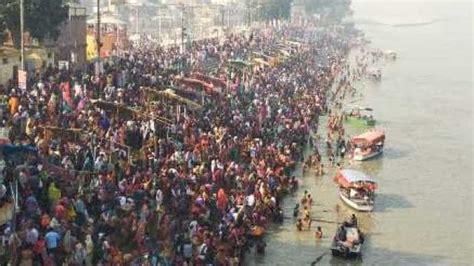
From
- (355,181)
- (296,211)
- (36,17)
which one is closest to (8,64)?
(36,17)

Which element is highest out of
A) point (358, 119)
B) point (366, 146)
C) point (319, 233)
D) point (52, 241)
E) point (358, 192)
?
point (52, 241)

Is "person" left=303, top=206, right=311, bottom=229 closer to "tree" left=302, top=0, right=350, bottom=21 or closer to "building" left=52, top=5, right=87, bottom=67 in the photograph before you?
"building" left=52, top=5, right=87, bottom=67

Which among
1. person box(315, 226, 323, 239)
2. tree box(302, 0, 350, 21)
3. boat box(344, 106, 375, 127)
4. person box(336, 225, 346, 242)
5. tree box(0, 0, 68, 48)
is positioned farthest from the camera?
tree box(302, 0, 350, 21)

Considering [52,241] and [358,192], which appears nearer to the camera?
[52,241]

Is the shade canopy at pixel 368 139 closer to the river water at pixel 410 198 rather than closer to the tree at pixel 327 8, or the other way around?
the river water at pixel 410 198

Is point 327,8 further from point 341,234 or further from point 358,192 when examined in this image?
point 341,234

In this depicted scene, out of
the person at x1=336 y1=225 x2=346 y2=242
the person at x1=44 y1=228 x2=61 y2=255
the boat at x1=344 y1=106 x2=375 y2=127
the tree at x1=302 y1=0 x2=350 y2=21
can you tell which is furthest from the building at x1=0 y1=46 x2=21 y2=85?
the tree at x1=302 y1=0 x2=350 y2=21
